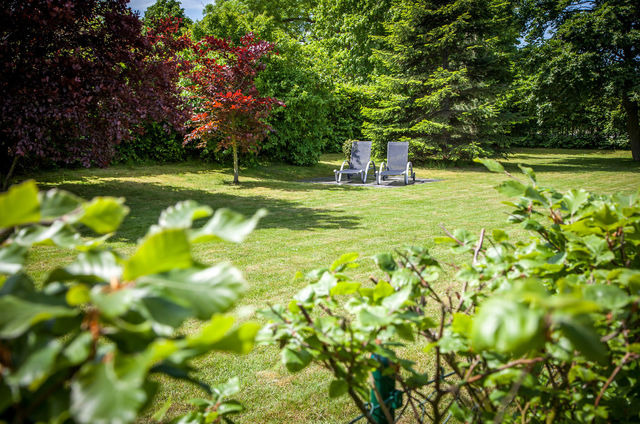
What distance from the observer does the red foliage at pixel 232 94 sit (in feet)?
32.2

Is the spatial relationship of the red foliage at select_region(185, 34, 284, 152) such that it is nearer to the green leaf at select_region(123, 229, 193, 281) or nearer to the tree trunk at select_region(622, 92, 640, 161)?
the green leaf at select_region(123, 229, 193, 281)

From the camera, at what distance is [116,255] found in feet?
1.86

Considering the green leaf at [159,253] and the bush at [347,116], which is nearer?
the green leaf at [159,253]

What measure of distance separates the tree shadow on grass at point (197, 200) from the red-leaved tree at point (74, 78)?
49.4 inches

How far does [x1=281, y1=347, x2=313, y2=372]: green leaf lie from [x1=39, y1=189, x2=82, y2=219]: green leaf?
50cm

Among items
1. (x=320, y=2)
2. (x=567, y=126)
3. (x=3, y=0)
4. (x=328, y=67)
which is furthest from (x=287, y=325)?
(x=567, y=126)

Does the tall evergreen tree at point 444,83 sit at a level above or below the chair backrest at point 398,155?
above

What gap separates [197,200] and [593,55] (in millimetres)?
17985

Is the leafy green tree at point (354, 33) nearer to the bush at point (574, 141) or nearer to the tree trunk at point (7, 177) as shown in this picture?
the bush at point (574, 141)

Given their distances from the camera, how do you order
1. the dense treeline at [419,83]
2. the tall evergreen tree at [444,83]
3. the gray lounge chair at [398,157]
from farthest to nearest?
the tall evergreen tree at [444,83], the gray lounge chair at [398,157], the dense treeline at [419,83]

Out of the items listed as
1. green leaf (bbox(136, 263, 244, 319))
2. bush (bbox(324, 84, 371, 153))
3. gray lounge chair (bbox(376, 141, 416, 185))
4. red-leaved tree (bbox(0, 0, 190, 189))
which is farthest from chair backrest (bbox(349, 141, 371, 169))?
green leaf (bbox(136, 263, 244, 319))

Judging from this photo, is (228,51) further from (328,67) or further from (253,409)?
(328,67)

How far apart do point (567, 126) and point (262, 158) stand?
25202 mm

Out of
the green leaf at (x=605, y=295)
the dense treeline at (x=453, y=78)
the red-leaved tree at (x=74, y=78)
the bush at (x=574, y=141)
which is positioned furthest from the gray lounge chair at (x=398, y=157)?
the bush at (x=574, y=141)
